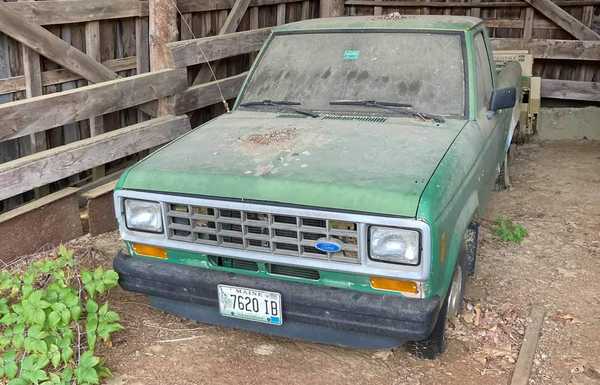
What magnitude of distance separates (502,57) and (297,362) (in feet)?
18.7

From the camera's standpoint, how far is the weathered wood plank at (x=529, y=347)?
3.57 metres

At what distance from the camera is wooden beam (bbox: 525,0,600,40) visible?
30.5 ft

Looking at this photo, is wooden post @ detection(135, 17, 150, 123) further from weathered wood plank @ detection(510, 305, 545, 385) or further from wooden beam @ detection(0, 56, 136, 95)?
weathered wood plank @ detection(510, 305, 545, 385)

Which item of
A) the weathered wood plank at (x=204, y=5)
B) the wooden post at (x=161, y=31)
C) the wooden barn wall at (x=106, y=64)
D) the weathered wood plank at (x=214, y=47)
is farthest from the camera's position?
the weathered wood plank at (x=204, y=5)

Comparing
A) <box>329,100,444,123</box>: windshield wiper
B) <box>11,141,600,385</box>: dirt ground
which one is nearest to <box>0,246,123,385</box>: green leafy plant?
<box>11,141,600,385</box>: dirt ground

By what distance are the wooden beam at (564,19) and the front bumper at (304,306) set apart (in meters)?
7.57

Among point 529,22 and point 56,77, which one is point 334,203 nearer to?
point 56,77

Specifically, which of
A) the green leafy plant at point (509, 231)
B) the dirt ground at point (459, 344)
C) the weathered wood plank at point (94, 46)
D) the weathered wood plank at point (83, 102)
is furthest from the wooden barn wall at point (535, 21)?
the weathered wood plank at point (94, 46)

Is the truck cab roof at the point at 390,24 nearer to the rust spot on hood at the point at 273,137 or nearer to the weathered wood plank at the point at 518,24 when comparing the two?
the rust spot on hood at the point at 273,137

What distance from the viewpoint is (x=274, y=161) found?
11.7ft

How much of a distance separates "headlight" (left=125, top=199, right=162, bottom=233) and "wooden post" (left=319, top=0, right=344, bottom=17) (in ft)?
22.9

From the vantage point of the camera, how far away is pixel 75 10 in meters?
5.64

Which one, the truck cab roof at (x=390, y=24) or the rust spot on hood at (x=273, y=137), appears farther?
the truck cab roof at (x=390, y=24)

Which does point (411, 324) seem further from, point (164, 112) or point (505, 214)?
point (164, 112)
